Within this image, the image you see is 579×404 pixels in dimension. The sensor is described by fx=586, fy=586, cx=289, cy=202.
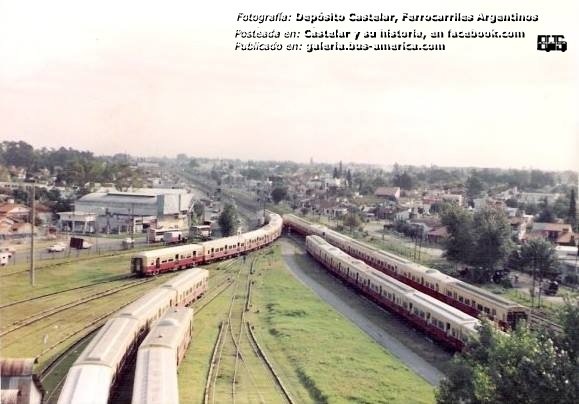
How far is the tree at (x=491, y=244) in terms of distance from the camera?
46.8 m

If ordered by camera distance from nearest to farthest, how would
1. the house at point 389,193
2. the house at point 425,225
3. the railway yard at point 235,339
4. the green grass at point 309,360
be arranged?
the green grass at point 309,360 < the railway yard at point 235,339 < the house at point 425,225 < the house at point 389,193

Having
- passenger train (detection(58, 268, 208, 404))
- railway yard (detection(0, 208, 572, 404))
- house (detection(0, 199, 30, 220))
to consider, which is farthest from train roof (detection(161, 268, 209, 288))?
house (detection(0, 199, 30, 220))

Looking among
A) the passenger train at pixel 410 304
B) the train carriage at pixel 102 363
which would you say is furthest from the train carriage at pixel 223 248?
the train carriage at pixel 102 363

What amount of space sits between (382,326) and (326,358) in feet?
25.5

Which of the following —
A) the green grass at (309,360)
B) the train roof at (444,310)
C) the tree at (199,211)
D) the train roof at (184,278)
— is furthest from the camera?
the tree at (199,211)

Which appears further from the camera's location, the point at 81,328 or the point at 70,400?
the point at 81,328

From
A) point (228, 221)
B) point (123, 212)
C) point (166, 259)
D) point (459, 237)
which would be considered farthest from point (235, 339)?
point (123, 212)

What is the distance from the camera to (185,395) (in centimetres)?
1973

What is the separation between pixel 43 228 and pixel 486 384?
60623mm

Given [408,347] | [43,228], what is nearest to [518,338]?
[408,347]

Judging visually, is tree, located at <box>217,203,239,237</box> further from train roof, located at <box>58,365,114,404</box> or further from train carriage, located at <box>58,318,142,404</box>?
train roof, located at <box>58,365,114,404</box>

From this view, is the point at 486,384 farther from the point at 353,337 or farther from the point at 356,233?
the point at 356,233

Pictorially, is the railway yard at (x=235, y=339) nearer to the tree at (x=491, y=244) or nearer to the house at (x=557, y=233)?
the tree at (x=491, y=244)

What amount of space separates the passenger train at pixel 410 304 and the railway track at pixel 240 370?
24.2 ft
